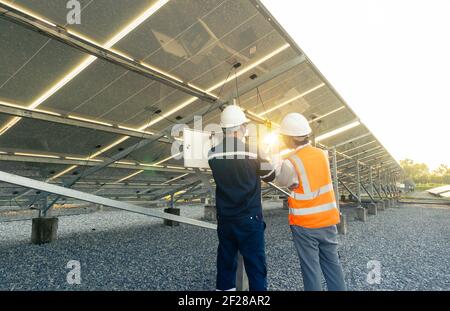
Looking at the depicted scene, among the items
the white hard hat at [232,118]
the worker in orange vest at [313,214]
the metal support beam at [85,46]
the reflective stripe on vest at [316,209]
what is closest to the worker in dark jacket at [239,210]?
the white hard hat at [232,118]

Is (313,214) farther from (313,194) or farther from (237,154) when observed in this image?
(237,154)

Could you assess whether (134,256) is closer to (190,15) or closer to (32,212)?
(190,15)

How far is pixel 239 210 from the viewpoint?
282 cm

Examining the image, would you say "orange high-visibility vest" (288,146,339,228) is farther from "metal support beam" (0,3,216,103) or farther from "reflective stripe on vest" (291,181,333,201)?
"metal support beam" (0,3,216,103)

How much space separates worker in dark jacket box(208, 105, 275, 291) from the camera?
2.77 m

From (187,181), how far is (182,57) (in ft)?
25.1

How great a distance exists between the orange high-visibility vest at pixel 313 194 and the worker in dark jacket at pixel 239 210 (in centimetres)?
36

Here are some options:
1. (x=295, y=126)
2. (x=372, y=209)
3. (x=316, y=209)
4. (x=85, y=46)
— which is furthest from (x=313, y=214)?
(x=372, y=209)

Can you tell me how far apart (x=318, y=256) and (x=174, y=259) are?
12.7 feet

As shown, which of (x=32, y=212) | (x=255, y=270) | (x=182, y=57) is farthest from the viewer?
(x=32, y=212)

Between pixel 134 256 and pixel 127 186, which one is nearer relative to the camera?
pixel 134 256

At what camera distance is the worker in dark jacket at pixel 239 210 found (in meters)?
2.77

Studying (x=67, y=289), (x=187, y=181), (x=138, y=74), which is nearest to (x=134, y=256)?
(x=67, y=289)

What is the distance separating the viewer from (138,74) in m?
4.83
